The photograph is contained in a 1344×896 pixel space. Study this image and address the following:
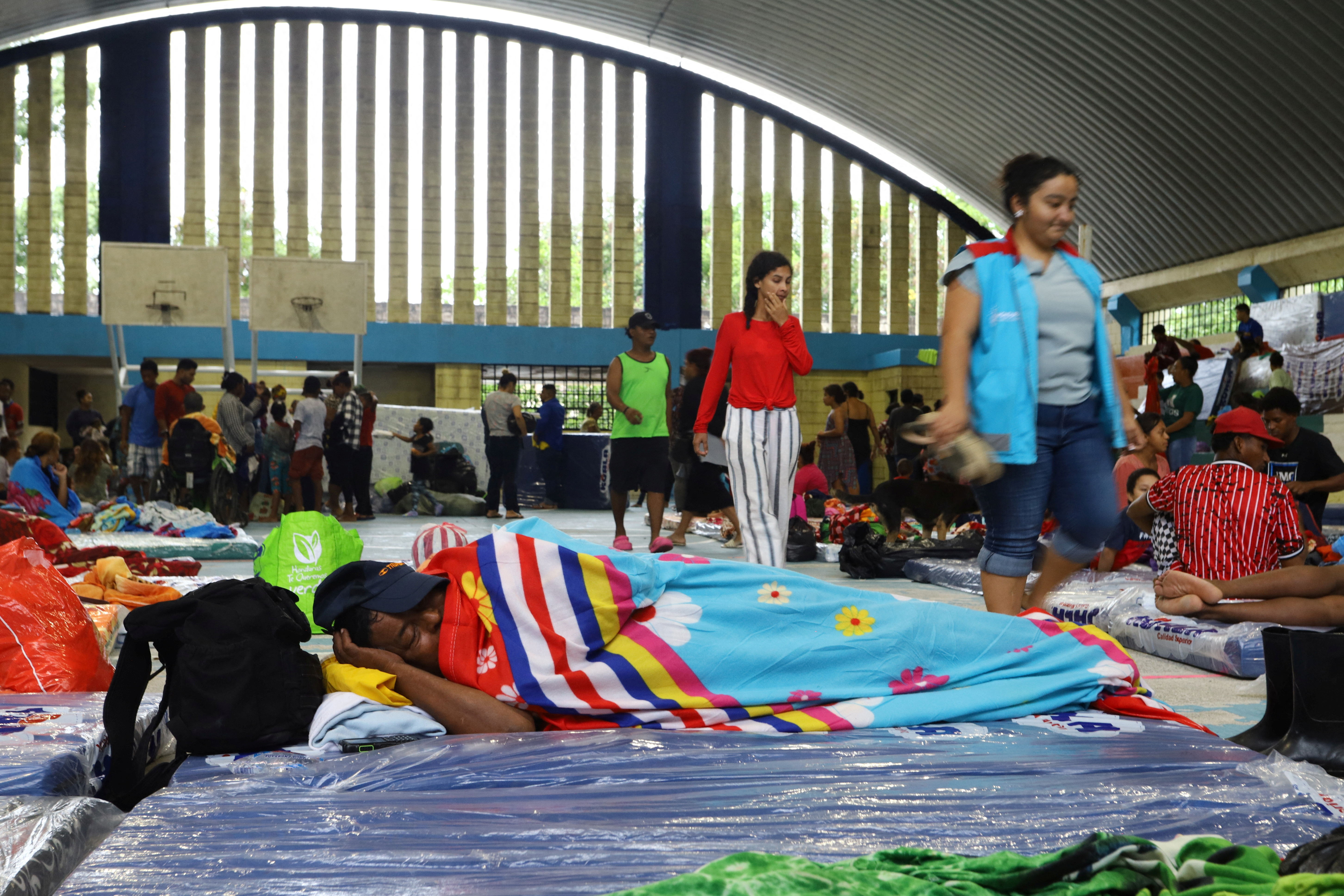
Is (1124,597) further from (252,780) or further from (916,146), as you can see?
(916,146)

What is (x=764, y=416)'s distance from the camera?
4973 mm

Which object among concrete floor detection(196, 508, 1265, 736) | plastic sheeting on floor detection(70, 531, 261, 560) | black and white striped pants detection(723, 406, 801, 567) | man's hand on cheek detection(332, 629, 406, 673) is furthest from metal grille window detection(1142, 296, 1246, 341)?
man's hand on cheek detection(332, 629, 406, 673)

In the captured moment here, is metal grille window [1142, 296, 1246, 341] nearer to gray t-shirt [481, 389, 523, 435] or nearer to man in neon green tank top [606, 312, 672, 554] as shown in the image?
gray t-shirt [481, 389, 523, 435]

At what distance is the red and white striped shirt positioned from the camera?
4.41 meters

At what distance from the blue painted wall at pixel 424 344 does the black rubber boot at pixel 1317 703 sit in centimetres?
1779

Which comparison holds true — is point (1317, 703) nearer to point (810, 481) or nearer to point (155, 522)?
point (810, 481)

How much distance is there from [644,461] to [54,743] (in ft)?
18.7

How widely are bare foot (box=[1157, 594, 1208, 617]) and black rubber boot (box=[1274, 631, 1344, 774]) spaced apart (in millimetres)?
1586

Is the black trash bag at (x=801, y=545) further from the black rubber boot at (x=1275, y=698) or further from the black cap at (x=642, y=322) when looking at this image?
the black rubber boot at (x=1275, y=698)

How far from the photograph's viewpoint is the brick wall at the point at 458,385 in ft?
71.2

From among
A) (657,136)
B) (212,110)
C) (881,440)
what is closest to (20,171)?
(212,110)

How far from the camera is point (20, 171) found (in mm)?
21297

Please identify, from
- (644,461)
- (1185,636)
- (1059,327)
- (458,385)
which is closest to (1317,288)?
(644,461)

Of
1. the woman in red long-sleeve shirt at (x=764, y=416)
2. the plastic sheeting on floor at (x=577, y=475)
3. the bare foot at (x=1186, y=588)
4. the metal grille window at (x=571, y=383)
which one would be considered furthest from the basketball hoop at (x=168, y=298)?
the bare foot at (x=1186, y=588)
